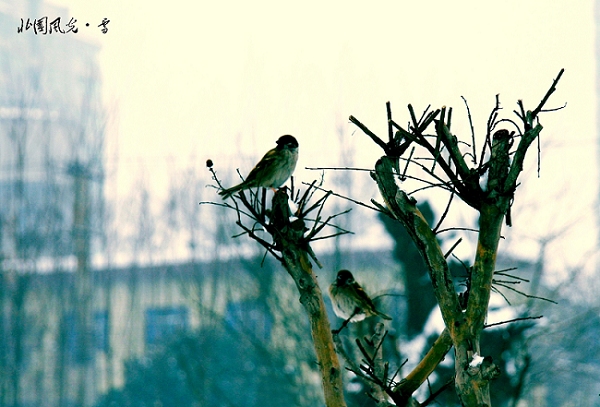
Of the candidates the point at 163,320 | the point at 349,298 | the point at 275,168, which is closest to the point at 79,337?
the point at 163,320

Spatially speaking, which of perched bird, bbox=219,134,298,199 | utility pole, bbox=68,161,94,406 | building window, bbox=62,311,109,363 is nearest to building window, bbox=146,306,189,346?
building window, bbox=62,311,109,363

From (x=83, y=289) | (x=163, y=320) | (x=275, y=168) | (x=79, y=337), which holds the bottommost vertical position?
(x=79, y=337)

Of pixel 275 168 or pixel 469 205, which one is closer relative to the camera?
pixel 469 205

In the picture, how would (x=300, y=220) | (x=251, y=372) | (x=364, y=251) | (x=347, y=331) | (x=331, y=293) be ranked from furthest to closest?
(x=364, y=251), (x=251, y=372), (x=347, y=331), (x=331, y=293), (x=300, y=220)

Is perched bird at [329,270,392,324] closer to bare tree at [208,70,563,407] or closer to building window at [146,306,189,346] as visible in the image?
bare tree at [208,70,563,407]

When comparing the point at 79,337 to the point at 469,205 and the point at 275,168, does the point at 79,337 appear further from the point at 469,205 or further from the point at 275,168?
the point at 469,205

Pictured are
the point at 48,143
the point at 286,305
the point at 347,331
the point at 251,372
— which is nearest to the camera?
the point at 347,331

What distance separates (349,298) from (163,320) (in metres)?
4.94

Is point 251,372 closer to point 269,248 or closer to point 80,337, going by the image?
point 80,337

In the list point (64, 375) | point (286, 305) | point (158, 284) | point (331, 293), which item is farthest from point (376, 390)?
point (64, 375)

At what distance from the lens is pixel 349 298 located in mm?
1504

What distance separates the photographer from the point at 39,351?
20.1ft

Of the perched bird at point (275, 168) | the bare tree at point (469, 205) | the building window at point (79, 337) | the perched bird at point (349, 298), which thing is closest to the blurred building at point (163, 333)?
the building window at point (79, 337)

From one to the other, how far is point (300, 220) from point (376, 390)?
268 millimetres
